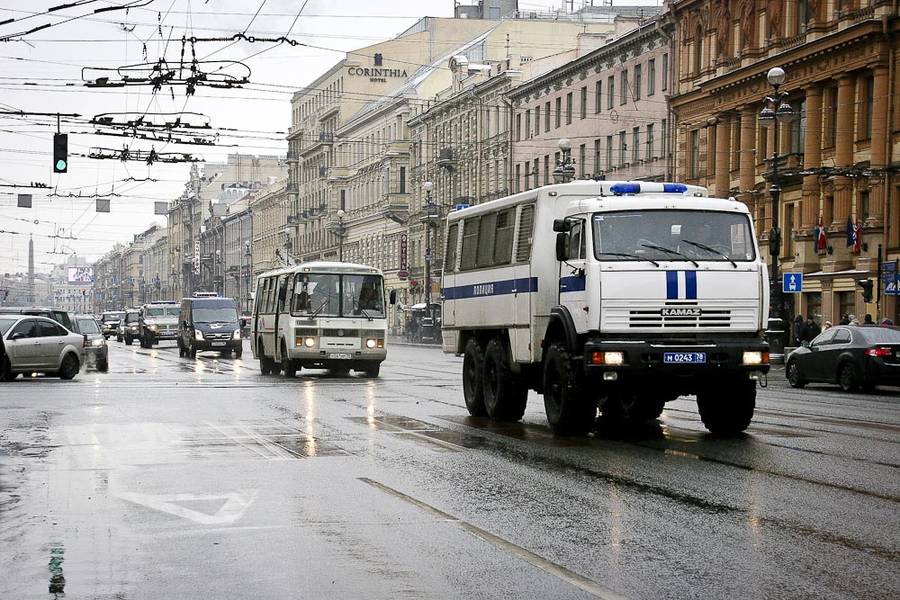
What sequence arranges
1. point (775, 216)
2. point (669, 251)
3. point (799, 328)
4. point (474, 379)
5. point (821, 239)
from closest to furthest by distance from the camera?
1. point (669, 251)
2. point (474, 379)
3. point (775, 216)
4. point (799, 328)
5. point (821, 239)

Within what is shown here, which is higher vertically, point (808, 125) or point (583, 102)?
point (583, 102)

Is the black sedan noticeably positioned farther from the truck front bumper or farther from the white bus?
the truck front bumper

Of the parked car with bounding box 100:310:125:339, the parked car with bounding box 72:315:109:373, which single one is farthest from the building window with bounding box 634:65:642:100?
the parked car with bounding box 100:310:125:339

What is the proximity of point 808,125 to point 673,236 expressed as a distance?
1456 inches

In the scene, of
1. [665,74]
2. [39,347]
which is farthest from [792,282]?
[665,74]

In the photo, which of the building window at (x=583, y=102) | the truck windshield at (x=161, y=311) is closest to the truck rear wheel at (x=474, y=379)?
the building window at (x=583, y=102)

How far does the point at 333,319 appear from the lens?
34.7 m

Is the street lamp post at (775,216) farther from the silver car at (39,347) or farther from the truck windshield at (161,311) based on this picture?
the truck windshield at (161,311)

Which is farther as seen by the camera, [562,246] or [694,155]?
[694,155]

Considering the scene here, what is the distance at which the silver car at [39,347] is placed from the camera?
33031 mm

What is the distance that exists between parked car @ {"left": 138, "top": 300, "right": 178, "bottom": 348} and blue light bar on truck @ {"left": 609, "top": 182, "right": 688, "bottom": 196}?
A: 184 ft

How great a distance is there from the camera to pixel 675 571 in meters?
8.10

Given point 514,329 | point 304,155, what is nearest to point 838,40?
point 514,329

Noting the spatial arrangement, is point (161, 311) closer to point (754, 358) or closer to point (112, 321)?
point (112, 321)
